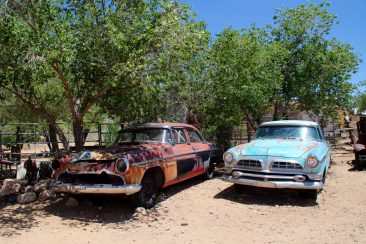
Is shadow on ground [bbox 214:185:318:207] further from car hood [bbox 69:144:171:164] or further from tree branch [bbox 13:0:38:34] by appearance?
tree branch [bbox 13:0:38:34]

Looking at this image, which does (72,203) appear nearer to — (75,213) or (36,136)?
(75,213)

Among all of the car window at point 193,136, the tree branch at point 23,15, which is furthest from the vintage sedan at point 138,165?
the tree branch at point 23,15

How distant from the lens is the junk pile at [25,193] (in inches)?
303

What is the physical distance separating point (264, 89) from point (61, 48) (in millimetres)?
6431

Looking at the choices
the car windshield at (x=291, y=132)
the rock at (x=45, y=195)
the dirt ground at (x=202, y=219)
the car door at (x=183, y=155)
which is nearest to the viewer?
the dirt ground at (x=202, y=219)

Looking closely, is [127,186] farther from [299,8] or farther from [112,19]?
[299,8]

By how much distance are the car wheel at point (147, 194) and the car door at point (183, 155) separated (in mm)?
968

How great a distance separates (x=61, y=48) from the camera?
23.2 feet

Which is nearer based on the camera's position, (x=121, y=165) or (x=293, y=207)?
(x=121, y=165)

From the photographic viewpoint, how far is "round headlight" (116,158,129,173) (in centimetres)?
650

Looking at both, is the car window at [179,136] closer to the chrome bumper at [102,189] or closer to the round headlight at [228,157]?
the round headlight at [228,157]

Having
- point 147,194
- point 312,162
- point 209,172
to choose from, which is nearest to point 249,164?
point 312,162

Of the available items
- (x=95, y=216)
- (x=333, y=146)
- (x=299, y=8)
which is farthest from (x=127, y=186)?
(x=333, y=146)

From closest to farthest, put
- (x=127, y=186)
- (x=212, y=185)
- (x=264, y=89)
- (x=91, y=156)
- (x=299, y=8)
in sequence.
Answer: (x=127, y=186) → (x=91, y=156) → (x=212, y=185) → (x=264, y=89) → (x=299, y=8)
